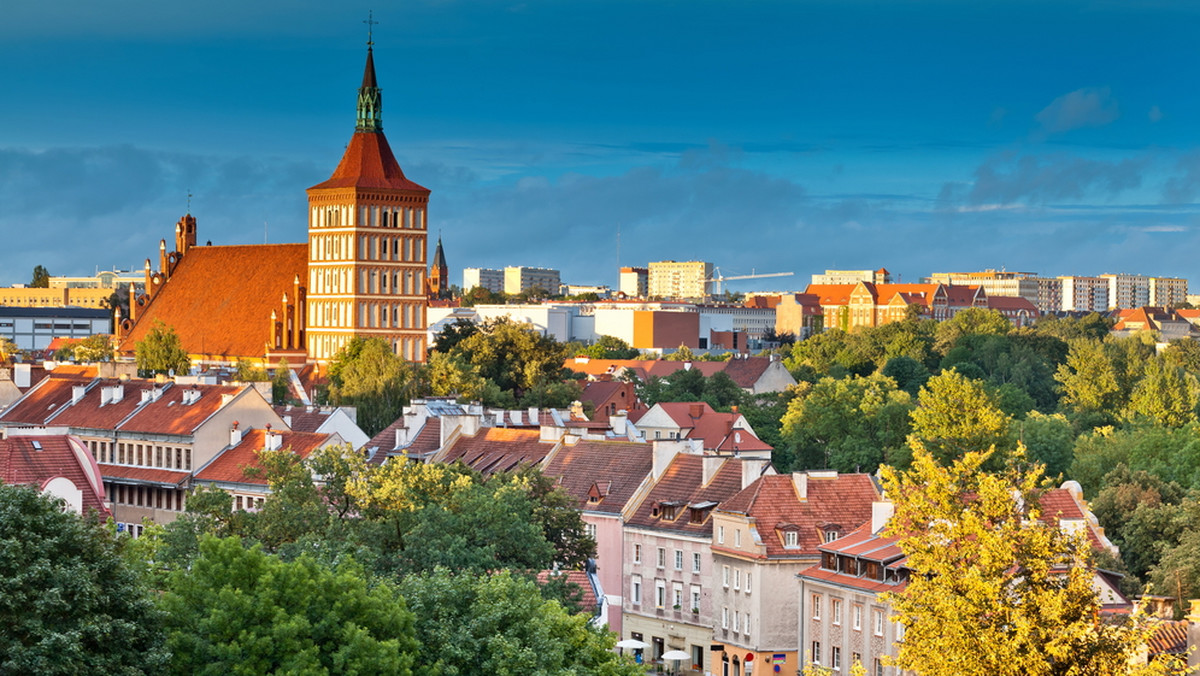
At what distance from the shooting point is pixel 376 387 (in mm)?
121938

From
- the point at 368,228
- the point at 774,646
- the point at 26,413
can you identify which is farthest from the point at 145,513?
the point at 368,228

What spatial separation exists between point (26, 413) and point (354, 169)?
65359 millimetres

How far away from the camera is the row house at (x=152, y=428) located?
3494 inches

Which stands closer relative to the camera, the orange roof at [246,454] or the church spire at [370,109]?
the orange roof at [246,454]

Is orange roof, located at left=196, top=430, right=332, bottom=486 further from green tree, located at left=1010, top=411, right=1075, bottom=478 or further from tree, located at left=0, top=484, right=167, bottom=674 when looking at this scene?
green tree, located at left=1010, top=411, right=1075, bottom=478

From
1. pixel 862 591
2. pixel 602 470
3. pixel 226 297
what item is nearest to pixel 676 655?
pixel 862 591

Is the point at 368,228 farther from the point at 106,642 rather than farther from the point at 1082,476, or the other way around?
the point at 106,642

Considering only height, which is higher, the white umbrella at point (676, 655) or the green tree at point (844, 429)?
the green tree at point (844, 429)

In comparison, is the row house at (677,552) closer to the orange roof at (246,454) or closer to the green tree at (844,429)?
the orange roof at (246,454)

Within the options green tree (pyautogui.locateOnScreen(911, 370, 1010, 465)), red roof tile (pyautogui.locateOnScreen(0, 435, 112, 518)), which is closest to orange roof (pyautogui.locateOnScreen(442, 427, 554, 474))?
red roof tile (pyautogui.locateOnScreen(0, 435, 112, 518))

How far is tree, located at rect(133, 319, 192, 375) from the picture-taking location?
144500mm

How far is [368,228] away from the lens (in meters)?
162

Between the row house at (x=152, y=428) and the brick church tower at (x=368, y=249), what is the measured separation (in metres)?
61.8

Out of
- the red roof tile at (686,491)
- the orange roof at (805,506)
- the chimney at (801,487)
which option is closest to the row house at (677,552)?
the red roof tile at (686,491)
